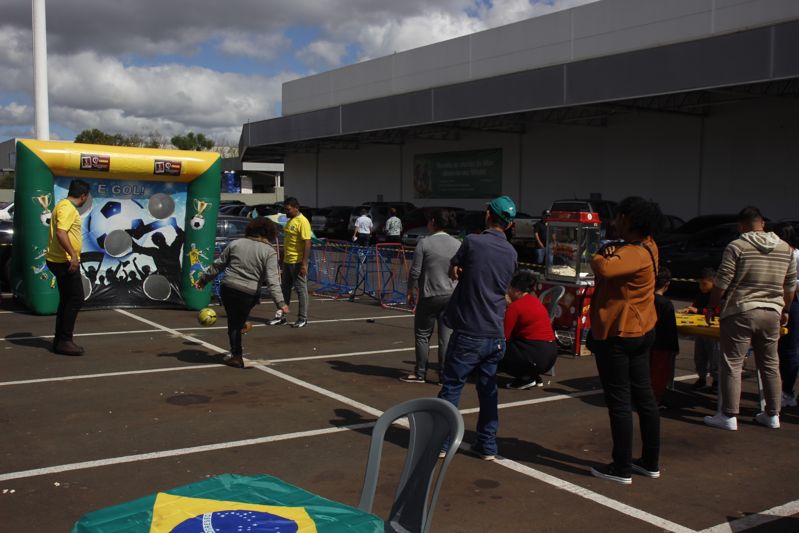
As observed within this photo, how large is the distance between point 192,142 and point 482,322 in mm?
95764

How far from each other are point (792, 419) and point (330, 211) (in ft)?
88.2

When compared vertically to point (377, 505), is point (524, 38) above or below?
above

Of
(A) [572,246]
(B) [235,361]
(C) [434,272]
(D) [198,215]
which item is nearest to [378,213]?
(D) [198,215]

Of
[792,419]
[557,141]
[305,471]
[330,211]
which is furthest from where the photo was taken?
[330,211]

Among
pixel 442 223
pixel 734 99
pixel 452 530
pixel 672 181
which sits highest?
pixel 734 99

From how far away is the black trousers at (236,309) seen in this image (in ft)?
27.3

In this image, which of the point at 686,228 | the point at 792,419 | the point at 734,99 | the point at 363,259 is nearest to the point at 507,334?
the point at 792,419

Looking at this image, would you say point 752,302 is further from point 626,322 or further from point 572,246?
point 572,246

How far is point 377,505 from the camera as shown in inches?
186

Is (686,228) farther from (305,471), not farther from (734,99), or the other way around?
(305,471)

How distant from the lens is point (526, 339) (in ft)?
25.3

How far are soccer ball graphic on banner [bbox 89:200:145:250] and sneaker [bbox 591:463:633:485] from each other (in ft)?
30.6

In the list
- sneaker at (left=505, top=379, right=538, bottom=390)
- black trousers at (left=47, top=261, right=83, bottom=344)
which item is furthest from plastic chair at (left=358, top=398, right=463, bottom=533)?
black trousers at (left=47, top=261, right=83, bottom=344)

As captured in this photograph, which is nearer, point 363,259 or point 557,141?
point 363,259
